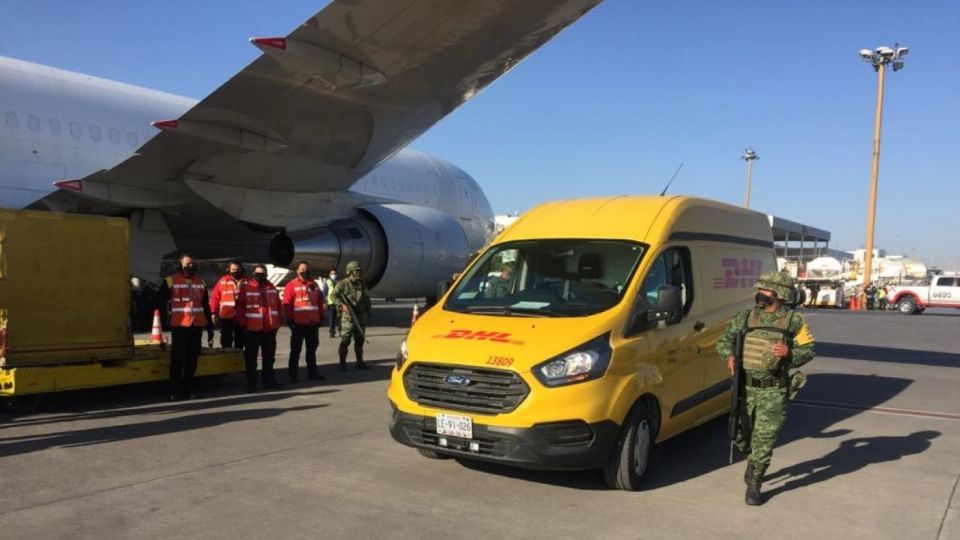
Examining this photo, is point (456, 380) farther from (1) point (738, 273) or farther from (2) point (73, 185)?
(2) point (73, 185)

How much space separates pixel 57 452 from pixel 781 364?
5.77 meters

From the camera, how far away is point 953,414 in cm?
920

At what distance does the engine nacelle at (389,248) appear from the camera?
14.9 meters

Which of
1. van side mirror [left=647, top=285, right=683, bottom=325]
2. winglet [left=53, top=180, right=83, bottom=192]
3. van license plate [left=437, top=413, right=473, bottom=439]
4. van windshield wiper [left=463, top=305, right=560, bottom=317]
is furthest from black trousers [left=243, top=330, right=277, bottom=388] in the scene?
van side mirror [left=647, top=285, right=683, bottom=325]

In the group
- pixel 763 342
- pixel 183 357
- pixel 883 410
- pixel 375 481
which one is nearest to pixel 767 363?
pixel 763 342

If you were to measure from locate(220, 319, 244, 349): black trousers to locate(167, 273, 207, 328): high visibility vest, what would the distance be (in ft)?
4.76

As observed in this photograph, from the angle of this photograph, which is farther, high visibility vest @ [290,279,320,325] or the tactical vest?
high visibility vest @ [290,279,320,325]

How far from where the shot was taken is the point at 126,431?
274 inches

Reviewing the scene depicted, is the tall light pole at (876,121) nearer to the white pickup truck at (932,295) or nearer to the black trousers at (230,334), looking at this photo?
the white pickup truck at (932,295)

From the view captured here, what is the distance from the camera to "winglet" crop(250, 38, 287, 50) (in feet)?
29.5

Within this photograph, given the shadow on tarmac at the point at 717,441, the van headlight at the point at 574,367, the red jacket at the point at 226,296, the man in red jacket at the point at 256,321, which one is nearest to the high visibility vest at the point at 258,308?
the man in red jacket at the point at 256,321

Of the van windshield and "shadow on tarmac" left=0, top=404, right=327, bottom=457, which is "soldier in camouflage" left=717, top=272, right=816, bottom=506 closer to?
the van windshield

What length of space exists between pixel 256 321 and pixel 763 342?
A: 6.29 meters

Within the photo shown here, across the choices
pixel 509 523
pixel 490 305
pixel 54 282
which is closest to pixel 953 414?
pixel 490 305
